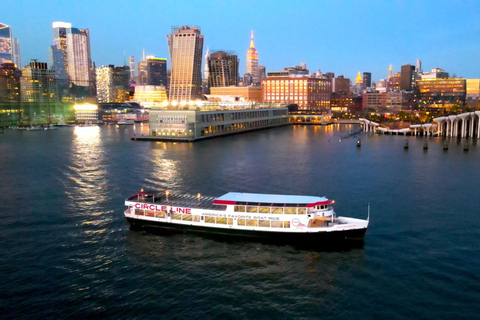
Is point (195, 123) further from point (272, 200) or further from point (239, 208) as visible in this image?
point (239, 208)

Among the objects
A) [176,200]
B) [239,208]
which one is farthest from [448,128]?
[176,200]

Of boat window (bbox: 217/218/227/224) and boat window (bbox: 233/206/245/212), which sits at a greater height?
boat window (bbox: 233/206/245/212)

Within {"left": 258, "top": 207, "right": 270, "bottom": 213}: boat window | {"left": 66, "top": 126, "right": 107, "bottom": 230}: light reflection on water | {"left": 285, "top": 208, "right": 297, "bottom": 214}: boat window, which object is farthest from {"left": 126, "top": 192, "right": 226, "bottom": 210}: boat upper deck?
{"left": 285, "top": 208, "right": 297, "bottom": 214}: boat window

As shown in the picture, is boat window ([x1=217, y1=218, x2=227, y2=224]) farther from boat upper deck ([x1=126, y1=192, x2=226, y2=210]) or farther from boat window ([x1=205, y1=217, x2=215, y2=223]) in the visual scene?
boat upper deck ([x1=126, y1=192, x2=226, y2=210])

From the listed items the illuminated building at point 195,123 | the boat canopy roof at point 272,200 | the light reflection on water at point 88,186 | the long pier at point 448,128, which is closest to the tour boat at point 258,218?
the boat canopy roof at point 272,200

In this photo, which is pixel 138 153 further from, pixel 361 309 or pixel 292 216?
pixel 361 309

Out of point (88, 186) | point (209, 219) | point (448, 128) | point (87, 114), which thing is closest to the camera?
point (209, 219)
